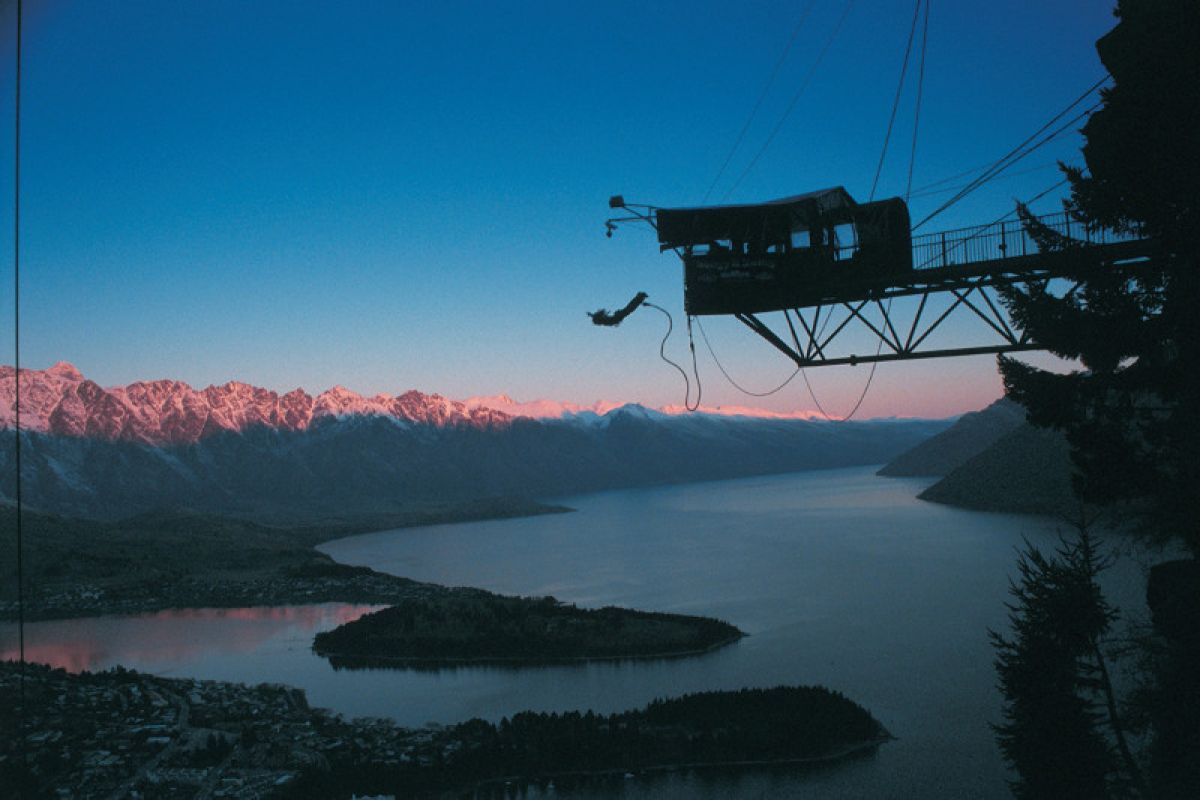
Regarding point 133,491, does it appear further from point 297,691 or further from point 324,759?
point 324,759

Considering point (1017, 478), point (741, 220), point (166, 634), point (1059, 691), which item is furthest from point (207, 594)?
point (1017, 478)

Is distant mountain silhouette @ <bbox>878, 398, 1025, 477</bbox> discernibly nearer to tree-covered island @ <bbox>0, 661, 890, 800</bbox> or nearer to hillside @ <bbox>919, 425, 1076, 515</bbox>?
hillside @ <bbox>919, 425, 1076, 515</bbox>

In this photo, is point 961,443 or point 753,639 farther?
point 961,443

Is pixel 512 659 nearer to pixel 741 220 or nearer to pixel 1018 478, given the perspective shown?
pixel 741 220

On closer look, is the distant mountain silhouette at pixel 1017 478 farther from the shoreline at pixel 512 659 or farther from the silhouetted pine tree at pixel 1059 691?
the silhouetted pine tree at pixel 1059 691

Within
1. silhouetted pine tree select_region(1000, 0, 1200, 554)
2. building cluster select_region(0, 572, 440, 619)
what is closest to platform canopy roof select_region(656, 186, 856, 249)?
silhouetted pine tree select_region(1000, 0, 1200, 554)

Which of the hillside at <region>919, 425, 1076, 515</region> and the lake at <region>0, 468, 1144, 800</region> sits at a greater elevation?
the hillside at <region>919, 425, 1076, 515</region>
